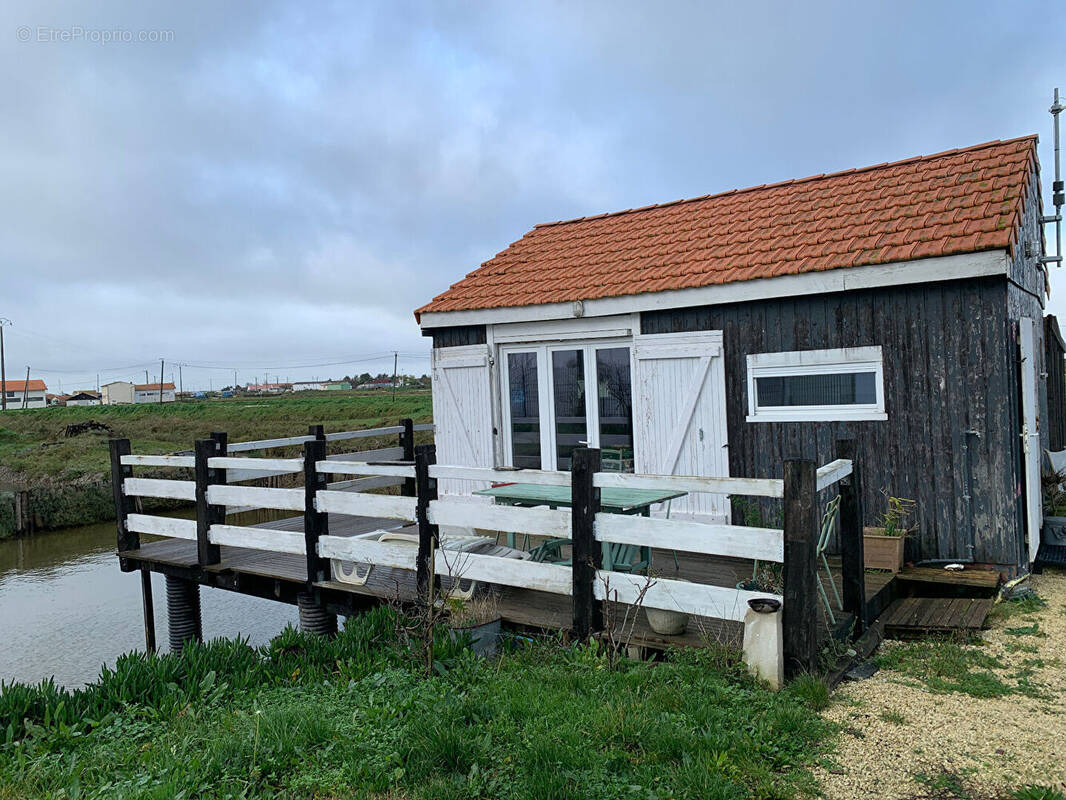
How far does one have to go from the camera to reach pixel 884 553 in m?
6.25

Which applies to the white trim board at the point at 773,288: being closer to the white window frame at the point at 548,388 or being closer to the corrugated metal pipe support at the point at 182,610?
the white window frame at the point at 548,388

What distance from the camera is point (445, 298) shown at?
970 cm

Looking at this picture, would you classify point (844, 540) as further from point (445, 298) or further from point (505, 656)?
point (445, 298)

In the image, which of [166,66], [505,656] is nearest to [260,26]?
[166,66]

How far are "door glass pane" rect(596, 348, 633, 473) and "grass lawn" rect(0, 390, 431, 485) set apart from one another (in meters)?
16.6

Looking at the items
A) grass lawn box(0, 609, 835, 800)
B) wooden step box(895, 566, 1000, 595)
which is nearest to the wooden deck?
wooden step box(895, 566, 1000, 595)

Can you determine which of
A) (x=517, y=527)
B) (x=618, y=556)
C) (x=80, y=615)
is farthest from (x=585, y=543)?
(x=80, y=615)

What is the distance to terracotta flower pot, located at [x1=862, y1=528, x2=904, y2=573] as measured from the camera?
245 inches

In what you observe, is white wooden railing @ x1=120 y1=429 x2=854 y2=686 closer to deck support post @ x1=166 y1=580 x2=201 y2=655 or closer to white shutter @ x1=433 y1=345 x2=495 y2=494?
deck support post @ x1=166 y1=580 x2=201 y2=655

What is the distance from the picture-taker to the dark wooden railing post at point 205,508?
706cm

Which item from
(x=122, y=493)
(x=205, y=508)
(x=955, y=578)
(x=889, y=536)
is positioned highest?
(x=122, y=493)

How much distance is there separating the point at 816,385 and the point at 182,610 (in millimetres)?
7049

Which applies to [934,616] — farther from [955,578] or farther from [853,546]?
[853,546]

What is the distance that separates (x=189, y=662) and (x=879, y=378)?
597 centimetres
